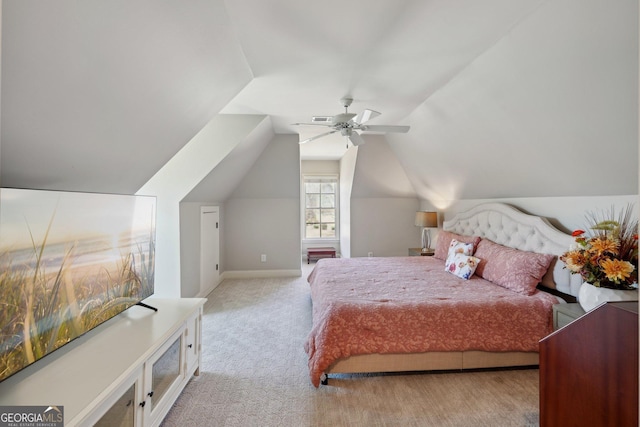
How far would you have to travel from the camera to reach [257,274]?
516 centimetres

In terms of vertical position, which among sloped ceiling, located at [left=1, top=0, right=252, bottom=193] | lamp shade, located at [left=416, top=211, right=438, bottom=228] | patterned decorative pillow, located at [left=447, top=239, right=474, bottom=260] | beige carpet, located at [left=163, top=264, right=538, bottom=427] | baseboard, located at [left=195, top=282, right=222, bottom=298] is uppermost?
sloped ceiling, located at [left=1, top=0, right=252, bottom=193]

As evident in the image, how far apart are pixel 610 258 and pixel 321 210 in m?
5.56

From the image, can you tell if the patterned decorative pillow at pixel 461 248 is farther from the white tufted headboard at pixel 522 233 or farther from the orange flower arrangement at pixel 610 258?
the orange flower arrangement at pixel 610 258

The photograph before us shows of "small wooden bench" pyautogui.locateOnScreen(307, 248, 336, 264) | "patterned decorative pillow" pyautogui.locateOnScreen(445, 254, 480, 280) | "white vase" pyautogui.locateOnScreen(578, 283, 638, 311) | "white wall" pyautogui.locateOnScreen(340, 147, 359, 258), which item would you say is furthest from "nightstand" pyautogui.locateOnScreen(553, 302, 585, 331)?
"small wooden bench" pyautogui.locateOnScreen(307, 248, 336, 264)

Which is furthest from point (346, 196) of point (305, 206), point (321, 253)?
point (321, 253)

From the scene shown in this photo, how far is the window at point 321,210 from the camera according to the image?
695cm

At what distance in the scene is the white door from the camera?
13.2ft

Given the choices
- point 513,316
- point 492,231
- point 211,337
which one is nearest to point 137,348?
point 211,337

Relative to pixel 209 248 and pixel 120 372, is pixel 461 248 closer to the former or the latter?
pixel 120 372

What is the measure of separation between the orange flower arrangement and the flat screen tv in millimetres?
2872

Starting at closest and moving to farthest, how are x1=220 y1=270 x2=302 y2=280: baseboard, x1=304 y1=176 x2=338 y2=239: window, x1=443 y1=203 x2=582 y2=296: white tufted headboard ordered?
x1=443 y1=203 x2=582 y2=296: white tufted headboard, x1=220 y1=270 x2=302 y2=280: baseboard, x1=304 y1=176 x2=338 y2=239: window

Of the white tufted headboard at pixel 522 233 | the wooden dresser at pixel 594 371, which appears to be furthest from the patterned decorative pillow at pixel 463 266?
the wooden dresser at pixel 594 371

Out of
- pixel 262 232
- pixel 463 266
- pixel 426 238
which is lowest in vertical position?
pixel 463 266

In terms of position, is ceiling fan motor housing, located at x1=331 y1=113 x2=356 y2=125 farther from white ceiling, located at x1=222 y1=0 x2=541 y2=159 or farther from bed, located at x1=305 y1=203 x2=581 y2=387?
bed, located at x1=305 y1=203 x2=581 y2=387
